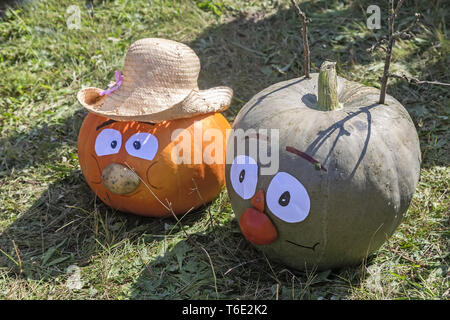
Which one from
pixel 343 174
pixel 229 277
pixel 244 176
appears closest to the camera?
pixel 343 174

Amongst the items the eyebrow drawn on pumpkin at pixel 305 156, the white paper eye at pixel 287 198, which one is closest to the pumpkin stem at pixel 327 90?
the eyebrow drawn on pumpkin at pixel 305 156

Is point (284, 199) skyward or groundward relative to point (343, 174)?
groundward

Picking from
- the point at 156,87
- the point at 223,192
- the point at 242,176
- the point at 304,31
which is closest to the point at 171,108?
the point at 156,87

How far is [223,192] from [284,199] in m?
1.18

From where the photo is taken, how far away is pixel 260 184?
286cm

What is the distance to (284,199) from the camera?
2777mm

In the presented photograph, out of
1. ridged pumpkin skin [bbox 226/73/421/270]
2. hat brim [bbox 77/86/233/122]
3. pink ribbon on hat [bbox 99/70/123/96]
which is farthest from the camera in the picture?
pink ribbon on hat [bbox 99/70/123/96]

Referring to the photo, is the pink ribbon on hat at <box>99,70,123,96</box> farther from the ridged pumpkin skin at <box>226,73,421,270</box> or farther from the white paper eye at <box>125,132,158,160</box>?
the ridged pumpkin skin at <box>226,73,421,270</box>

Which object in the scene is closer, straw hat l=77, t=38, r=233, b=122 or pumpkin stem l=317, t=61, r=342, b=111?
pumpkin stem l=317, t=61, r=342, b=111

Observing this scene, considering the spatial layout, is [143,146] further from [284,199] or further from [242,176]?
[284,199]

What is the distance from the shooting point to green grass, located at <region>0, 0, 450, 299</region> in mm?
3141

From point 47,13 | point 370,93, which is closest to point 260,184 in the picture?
point 370,93

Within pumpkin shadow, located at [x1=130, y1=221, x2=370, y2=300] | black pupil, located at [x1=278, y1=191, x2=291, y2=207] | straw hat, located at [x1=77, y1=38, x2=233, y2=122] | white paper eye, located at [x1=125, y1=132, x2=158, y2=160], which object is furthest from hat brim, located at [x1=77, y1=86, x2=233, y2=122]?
black pupil, located at [x1=278, y1=191, x2=291, y2=207]

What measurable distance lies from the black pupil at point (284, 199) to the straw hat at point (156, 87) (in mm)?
1035
